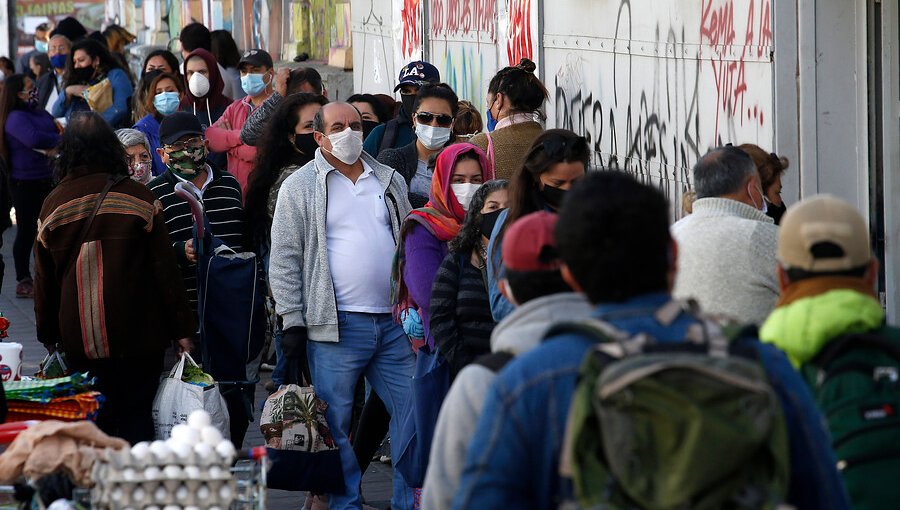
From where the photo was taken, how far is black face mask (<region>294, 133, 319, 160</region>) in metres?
7.49

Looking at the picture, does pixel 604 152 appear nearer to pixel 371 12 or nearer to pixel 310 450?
pixel 310 450

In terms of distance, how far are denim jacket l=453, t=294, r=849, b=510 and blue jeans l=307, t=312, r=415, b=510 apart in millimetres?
3592

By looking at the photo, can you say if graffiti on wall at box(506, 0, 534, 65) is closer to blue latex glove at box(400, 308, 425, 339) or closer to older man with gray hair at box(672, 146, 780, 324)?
blue latex glove at box(400, 308, 425, 339)

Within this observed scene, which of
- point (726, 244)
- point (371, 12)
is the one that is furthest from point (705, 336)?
point (371, 12)

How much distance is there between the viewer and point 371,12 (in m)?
16.4

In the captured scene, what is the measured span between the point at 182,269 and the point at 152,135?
324cm

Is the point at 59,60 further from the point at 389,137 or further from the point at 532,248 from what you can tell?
the point at 532,248

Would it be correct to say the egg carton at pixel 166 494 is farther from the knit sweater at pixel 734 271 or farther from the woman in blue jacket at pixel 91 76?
the woman in blue jacket at pixel 91 76

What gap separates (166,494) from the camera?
10.9 ft

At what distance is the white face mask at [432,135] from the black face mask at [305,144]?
1.82 ft

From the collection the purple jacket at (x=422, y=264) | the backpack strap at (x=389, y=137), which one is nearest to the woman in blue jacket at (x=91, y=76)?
the backpack strap at (x=389, y=137)

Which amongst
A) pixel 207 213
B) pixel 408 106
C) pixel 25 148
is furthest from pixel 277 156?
pixel 25 148

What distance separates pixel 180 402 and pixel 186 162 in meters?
1.89

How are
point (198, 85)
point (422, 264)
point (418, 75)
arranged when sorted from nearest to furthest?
point (422, 264) < point (418, 75) < point (198, 85)
